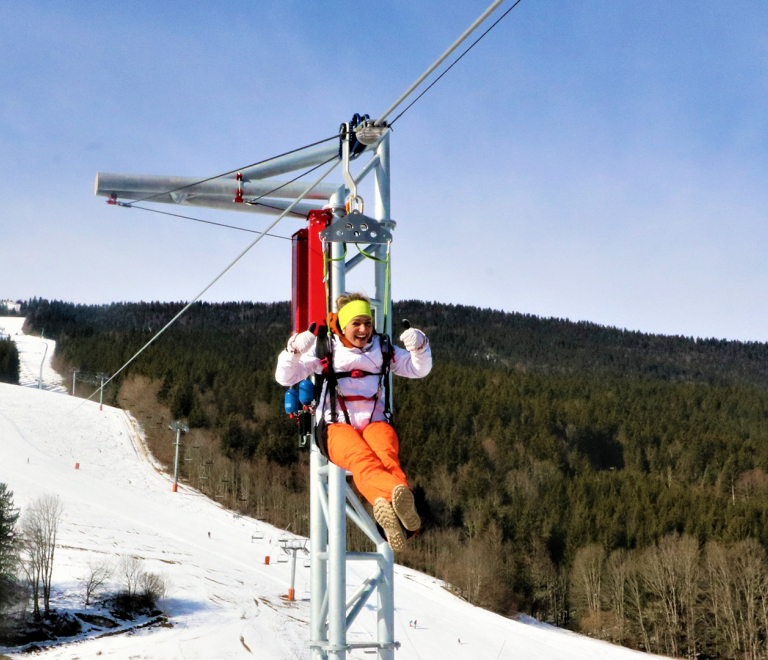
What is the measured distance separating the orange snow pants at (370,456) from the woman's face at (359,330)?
66cm

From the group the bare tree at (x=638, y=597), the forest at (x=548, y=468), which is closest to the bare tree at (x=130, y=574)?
the forest at (x=548, y=468)

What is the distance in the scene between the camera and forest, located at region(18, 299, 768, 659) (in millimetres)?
55812

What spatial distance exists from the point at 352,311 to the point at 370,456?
3.89ft

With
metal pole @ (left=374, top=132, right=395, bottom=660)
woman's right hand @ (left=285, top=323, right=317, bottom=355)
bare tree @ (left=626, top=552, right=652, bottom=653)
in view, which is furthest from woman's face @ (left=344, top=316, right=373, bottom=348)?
bare tree @ (left=626, top=552, right=652, bottom=653)

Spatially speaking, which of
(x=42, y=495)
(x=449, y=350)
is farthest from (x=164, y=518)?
(x=449, y=350)

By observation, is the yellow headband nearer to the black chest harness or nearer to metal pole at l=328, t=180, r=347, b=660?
the black chest harness

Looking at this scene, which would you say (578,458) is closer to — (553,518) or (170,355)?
(553,518)

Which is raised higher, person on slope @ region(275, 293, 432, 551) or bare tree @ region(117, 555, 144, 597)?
person on slope @ region(275, 293, 432, 551)

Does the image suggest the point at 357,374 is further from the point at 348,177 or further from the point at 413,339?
the point at 348,177

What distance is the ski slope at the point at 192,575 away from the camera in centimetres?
3466

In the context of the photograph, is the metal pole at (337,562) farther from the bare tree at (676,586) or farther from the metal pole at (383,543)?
the bare tree at (676,586)

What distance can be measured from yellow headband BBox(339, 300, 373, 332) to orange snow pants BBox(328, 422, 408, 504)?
2.69 feet

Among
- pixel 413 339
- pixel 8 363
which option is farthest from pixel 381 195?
pixel 8 363

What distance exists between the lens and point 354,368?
6.55m
